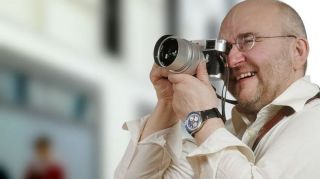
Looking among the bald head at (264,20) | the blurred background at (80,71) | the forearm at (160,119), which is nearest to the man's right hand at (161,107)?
the forearm at (160,119)

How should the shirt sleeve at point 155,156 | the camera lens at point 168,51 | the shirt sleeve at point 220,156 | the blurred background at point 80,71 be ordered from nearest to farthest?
the shirt sleeve at point 220,156 < the camera lens at point 168,51 < the shirt sleeve at point 155,156 < the blurred background at point 80,71

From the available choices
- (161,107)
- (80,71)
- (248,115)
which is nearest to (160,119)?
(161,107)

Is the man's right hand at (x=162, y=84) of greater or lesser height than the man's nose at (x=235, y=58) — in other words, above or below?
below

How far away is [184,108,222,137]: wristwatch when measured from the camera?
2.18 ft

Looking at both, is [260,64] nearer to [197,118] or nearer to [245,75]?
[245,75]

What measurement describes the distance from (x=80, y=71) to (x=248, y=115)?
73cm

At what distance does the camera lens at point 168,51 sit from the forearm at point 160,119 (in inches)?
3.9

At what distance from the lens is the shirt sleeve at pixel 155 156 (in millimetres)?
829

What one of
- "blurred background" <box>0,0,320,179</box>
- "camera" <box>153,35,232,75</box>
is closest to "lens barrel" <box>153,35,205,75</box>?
"camera" <box>153,35,232,75</box>

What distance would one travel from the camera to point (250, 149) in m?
0.67

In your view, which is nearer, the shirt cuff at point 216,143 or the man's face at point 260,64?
the shirt cuff at point 216,143

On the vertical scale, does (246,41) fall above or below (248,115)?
above

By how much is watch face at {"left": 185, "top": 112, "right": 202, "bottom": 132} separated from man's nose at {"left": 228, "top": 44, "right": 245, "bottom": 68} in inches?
4.8

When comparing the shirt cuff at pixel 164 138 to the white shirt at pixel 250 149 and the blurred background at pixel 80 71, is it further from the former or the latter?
the blurred background at pixel 80 71
